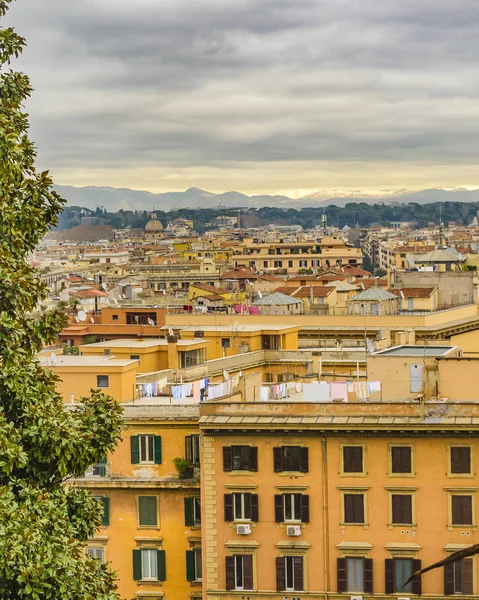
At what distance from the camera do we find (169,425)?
31922 mm

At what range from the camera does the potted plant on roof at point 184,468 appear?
31.7 meters

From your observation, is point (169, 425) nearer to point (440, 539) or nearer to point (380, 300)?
point (440, 539)

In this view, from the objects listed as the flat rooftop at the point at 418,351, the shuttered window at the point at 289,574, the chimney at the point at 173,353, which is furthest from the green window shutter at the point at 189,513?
the chimney at the point at 173,353

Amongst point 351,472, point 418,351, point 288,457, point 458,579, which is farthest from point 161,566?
point 418,351

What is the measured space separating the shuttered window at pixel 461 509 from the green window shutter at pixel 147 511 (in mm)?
6276

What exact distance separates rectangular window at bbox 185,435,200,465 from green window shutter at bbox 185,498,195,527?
0.79 meters

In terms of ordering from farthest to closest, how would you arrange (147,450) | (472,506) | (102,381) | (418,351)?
1. (418,351)
2. (102,381)
3. (147,450)
4. (472,506)

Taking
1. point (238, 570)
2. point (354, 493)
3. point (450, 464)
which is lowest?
point (238, 570)

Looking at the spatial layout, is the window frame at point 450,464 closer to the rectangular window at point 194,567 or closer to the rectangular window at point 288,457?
the rectangular window at point 288,457

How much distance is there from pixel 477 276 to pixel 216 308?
43.2 ft

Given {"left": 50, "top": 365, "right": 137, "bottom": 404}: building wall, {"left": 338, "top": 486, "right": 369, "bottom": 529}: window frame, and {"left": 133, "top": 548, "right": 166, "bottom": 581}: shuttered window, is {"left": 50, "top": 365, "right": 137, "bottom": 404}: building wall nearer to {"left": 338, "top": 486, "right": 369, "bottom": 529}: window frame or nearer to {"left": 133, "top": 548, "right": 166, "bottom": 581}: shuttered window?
{"left": 133, "top": 548, "right": 166, "bottom": 581}: shuttered window

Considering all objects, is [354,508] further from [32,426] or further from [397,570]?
[32,426]

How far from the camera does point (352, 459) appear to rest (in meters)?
30.3

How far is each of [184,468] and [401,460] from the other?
4644mm
